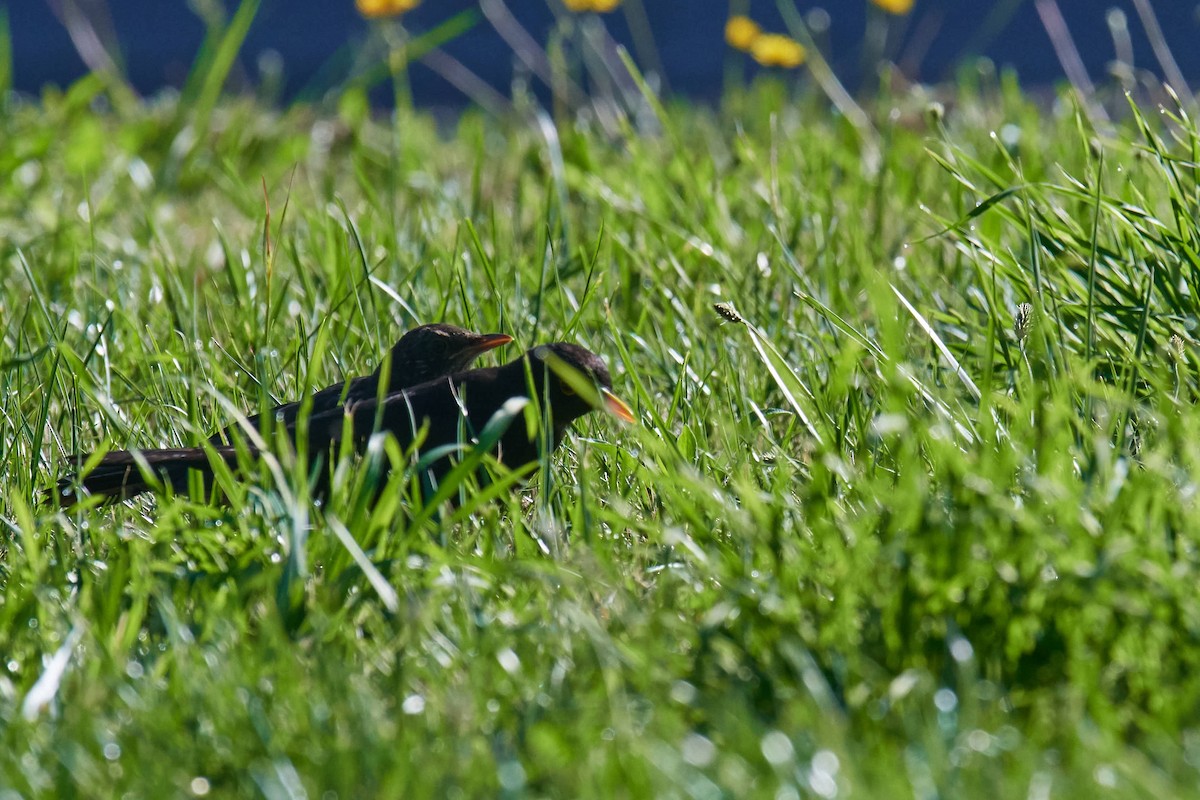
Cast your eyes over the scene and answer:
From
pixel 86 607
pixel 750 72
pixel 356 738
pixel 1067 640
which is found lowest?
pixel 750 72

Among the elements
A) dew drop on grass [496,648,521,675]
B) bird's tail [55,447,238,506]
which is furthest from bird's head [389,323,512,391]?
dew drop on grass [496,648,521,675]

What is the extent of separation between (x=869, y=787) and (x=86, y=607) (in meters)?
1.24

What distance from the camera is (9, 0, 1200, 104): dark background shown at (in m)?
10.2

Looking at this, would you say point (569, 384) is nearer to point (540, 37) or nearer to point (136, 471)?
point (136, 471)

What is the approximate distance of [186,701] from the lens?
1979mm

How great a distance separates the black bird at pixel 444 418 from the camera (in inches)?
113

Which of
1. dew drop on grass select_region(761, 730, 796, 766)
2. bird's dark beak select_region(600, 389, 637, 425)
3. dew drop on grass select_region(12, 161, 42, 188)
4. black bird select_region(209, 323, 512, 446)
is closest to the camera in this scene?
dew drop on grass select_region(761, 730, 796, 766)

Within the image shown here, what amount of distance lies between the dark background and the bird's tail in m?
7.52

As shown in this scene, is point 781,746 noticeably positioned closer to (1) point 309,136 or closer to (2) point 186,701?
(2) point 186,701

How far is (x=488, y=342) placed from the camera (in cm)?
338

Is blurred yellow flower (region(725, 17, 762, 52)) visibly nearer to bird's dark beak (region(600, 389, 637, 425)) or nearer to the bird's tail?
bird's dark beak (region(600, 389, 637, 425))

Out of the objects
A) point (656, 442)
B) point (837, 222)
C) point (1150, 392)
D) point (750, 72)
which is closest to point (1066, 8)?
point (750, 72)

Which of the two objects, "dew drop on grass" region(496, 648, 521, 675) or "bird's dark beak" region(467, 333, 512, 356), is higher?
"dew drop on grass" region(496, 648, 521, 675)

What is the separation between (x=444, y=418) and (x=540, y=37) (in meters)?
7.80
